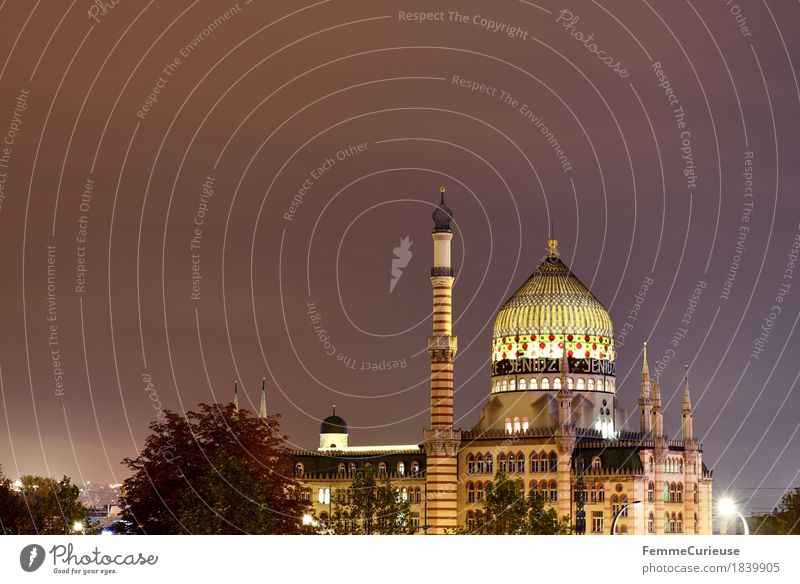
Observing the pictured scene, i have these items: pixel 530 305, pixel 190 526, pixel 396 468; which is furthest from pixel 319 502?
pixel 190 526

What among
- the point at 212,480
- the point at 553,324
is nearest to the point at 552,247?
the point at 553,324

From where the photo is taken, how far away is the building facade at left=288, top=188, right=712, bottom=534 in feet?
543

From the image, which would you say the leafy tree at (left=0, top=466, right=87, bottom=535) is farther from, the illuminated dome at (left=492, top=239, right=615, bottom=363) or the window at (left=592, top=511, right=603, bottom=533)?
the illuminated dome at (left=492, top=239, right=615, bottom=363)

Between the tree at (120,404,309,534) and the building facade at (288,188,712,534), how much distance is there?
37.9 metres

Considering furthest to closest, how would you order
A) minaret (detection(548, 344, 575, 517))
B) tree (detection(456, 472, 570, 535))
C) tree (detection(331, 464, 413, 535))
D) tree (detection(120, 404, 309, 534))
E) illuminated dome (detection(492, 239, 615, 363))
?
1. illuminated dome (detection(492, 239, 615, 363))
2. minaret (detection(548, 344, 575, 517))
3. tree (detection(331, 464, 413, 535))
4. tree (detection(456, 472, 570, 535))
5. tree (detection(120, 404, 309, 534))

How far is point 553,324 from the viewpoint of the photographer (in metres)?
178

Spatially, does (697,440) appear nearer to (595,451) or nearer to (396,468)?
(595,451)

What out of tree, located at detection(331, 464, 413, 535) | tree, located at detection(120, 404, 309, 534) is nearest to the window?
tree, located at detection(331, 464, 413, 535)

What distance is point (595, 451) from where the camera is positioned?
557 ft
